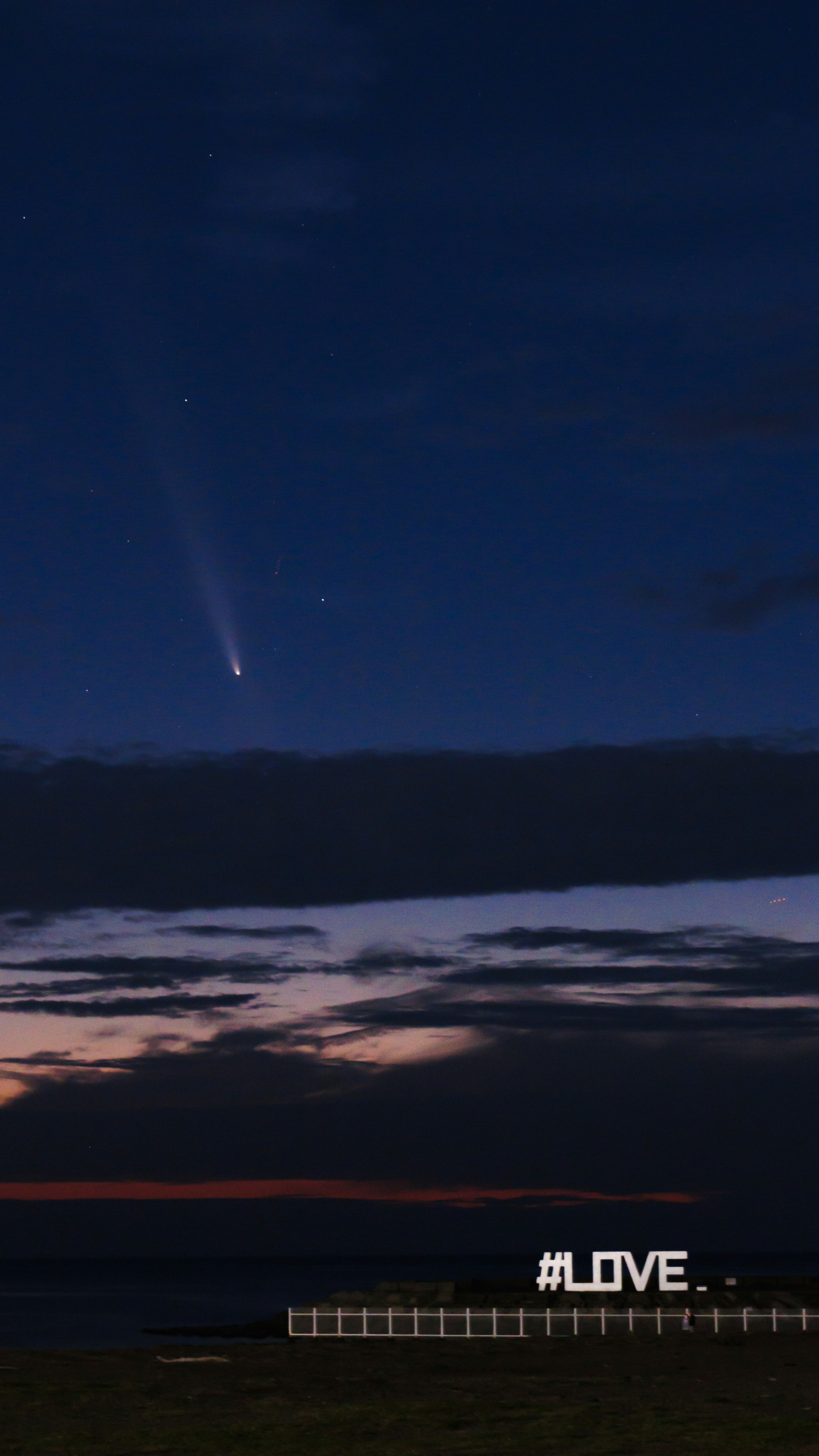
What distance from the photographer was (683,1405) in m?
35.5

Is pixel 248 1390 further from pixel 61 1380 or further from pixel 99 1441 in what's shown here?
pixel 99 1441

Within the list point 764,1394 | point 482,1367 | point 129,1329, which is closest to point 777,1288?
point 482,1367

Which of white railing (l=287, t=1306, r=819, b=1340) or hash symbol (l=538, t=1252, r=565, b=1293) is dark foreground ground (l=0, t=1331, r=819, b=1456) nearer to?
white railing (l=287, t=1306, r=819, b=1340)

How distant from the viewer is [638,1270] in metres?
66.1

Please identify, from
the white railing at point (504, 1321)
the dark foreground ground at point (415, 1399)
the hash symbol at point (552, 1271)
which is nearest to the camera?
the dark foreground ground at point (415, 1399)

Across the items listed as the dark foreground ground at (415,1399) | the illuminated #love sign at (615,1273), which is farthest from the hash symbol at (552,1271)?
the dark foreground ground at (415,1399)

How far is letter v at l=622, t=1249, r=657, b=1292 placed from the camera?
65312mm

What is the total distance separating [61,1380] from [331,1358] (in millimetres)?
10045

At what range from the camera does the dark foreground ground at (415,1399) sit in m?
29.2

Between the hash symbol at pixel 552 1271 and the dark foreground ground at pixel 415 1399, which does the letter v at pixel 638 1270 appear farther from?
the dark foreground ground at pixel 415 1399

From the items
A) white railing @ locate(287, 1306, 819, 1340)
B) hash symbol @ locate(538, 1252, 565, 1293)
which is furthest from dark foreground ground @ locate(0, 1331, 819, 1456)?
hash symbol @ locate(538, 1252, 565, 1293)

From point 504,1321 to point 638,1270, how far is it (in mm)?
8464

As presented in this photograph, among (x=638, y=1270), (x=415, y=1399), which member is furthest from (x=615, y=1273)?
(x=415, y=1399)

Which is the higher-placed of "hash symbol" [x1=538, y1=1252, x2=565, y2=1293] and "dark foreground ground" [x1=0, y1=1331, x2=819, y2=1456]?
"dark foreground ground" [x1=0, y1=1331, x2=819, y2=1456]
